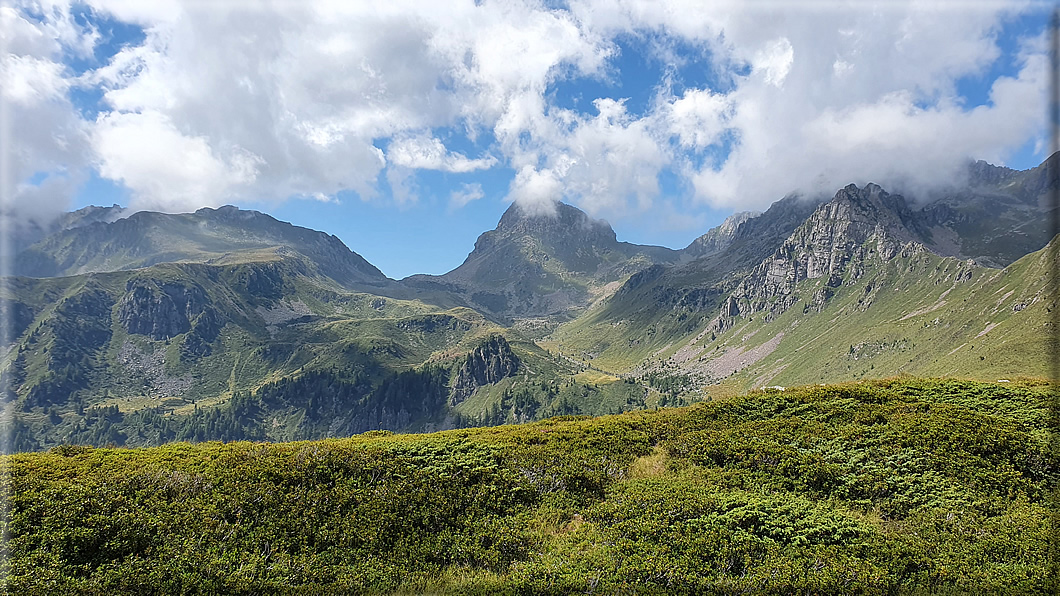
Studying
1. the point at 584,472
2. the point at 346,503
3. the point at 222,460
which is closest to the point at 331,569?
the point at 346,503

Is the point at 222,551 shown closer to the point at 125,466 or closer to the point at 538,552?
the point at 125,466

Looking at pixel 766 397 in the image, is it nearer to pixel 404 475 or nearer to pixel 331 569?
pixel 404 475

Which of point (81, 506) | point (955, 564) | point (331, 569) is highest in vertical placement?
point (81, 506)

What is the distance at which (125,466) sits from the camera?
24.2m

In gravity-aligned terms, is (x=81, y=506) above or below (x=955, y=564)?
above

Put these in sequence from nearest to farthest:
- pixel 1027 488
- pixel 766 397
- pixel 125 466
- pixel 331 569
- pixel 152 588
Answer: pixel 152 588, pixel 331 569, pixel 1027 488, pixel 125 466, pixel 766 397

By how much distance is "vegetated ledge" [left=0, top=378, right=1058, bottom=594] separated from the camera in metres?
18.0

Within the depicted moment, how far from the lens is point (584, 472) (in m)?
26.3

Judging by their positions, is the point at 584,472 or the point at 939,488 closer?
the point at 939,488

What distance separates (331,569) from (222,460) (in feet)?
35.0

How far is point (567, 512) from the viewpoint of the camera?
2328 cm

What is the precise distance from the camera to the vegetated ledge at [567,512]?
18.0m

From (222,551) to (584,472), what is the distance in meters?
16.6

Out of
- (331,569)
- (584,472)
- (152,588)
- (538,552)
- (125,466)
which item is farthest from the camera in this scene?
(584,472)
